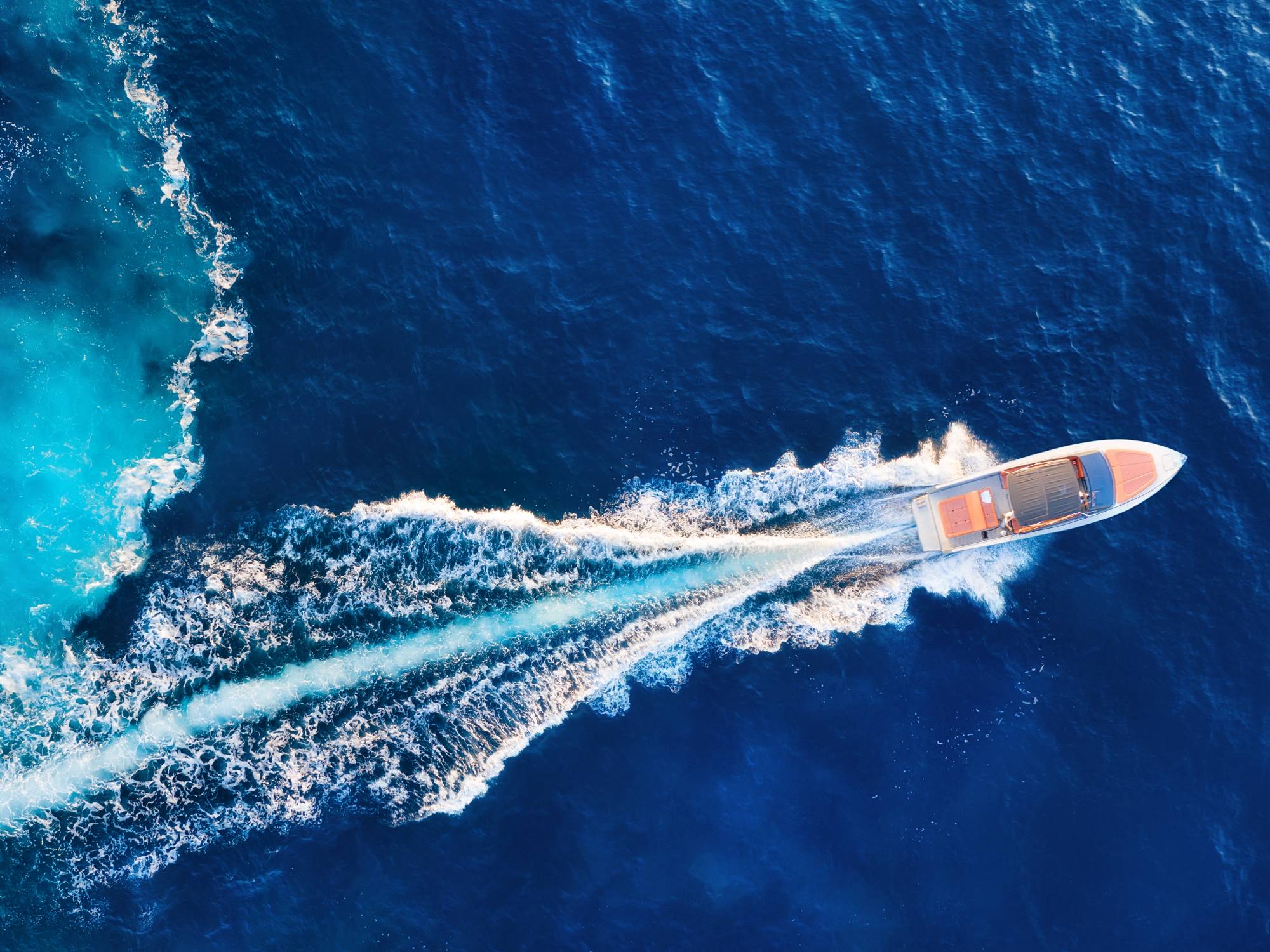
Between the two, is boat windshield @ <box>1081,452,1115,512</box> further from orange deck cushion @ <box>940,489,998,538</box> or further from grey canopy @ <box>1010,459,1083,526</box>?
orange deck cushion @ <box>940,489,998,538</box>

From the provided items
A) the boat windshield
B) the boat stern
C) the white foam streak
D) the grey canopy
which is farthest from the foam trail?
the boat windshield

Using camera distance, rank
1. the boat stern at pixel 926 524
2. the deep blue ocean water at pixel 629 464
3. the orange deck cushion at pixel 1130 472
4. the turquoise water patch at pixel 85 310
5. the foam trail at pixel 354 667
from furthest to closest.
Result: the boat stern at pixel 926 524 < the orange deck cushion at pixel 1130 472 < the turquoise water patch at pixel 85 310 < the foam trail at pixel 354 667 < the deep blue ocean water at pixel 629 464

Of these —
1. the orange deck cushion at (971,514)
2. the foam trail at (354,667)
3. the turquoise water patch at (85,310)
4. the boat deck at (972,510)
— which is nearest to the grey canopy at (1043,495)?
the boat deck at (972,510)

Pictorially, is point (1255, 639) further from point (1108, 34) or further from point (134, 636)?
point (134, 636)

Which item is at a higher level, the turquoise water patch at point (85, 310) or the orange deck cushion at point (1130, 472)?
the turquoise water patch at point (85, 310)

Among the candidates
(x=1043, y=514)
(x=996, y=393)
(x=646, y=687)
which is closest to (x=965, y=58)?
(x=996, y=393)

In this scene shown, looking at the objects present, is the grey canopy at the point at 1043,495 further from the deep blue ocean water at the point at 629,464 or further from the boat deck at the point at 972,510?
the deep blue ocean water at the point at 629,464

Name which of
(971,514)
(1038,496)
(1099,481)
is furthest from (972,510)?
(1099,481)
